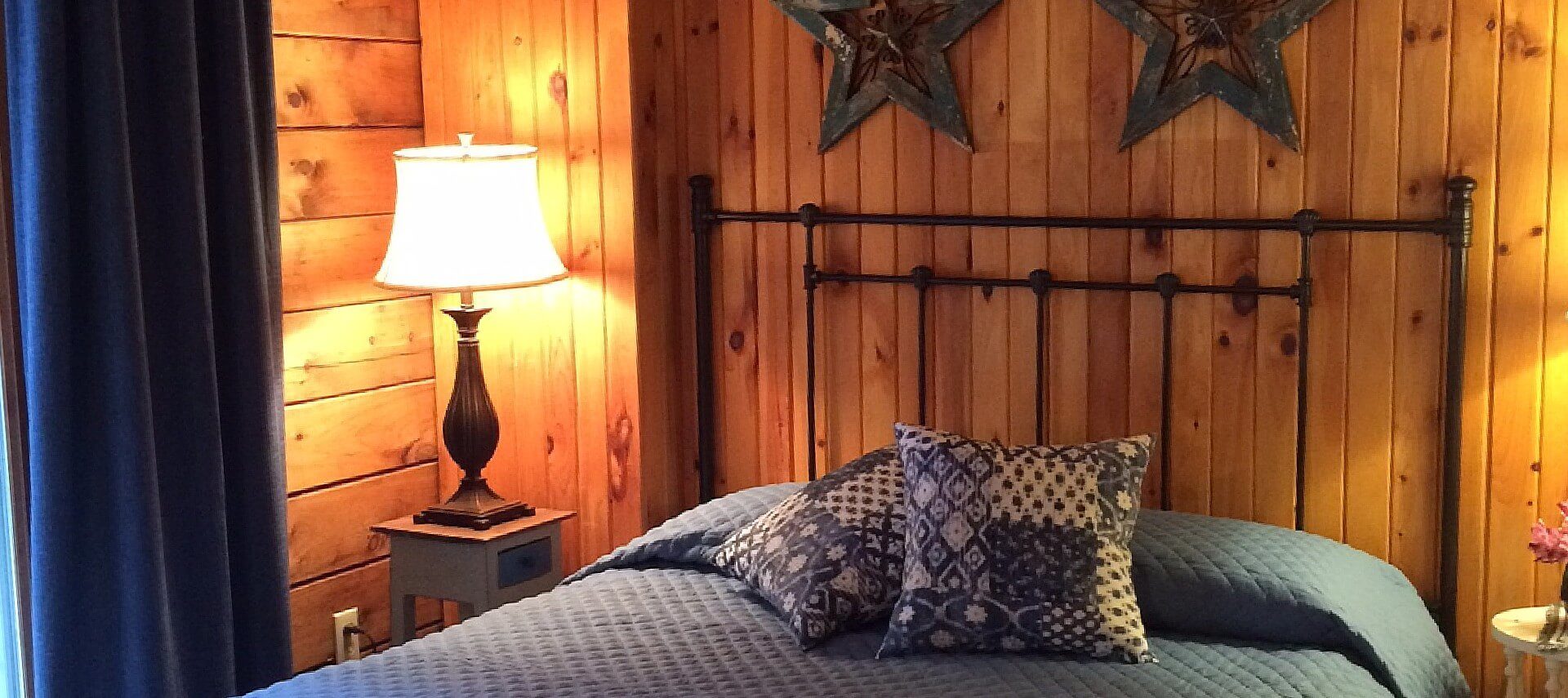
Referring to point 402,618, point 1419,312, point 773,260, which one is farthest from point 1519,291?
point 402,618

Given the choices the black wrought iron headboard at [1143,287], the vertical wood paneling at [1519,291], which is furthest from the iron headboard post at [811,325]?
the vertical wood paneling at [1519,291]

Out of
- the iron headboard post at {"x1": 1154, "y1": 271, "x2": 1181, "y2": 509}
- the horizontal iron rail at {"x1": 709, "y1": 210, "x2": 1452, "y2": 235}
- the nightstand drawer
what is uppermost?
the horizontal iron rail at {"x1": 709, "y1": 210, "x2": 1452, "y2": 235}

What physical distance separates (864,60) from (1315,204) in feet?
3.01

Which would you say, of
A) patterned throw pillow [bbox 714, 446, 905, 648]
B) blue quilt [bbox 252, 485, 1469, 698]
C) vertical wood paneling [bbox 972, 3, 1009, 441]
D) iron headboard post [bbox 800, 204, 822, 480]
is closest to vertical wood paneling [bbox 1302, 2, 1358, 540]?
blue quilt [bbox 252, 485, 1469, 698]

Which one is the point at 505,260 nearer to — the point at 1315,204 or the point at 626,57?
the point at 626,57

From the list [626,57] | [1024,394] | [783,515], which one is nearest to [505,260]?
[626,57]

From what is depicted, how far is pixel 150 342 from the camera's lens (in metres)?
2.89

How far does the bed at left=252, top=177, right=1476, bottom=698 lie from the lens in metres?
2.32

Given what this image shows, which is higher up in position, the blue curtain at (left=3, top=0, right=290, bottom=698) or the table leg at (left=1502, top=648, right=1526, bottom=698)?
the blue curtain at (left=3, top=0, right=290, bottom=698)

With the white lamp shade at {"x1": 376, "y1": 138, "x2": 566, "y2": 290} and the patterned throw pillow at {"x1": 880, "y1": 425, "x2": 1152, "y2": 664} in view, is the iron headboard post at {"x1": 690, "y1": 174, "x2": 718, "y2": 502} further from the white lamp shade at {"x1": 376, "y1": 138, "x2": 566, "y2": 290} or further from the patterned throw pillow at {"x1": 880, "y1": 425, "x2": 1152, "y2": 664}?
the patterned throw pillow at {"x1": 880, "y1": 425, "x2": 1152, "y2": 664}

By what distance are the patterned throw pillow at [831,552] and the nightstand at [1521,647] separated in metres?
0.93

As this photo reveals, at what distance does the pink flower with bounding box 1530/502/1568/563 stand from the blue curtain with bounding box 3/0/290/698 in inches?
86.6

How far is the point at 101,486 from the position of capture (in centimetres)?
280

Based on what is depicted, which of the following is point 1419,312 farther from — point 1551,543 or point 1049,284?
point 1049,284
